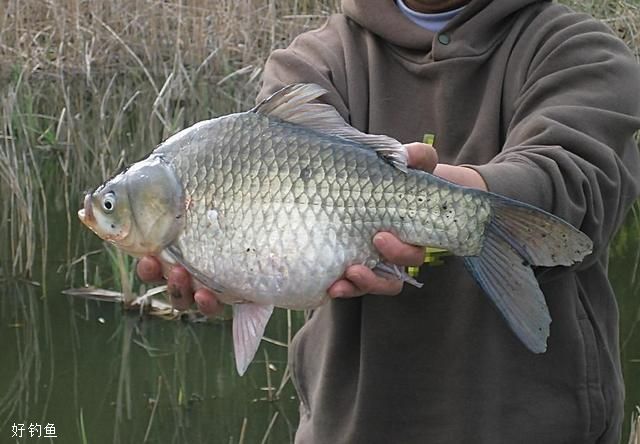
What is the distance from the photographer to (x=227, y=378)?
323 centimetres

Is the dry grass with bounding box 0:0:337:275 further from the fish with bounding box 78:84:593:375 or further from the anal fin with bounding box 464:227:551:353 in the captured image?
the anal fin with bounding box 464:227:551:353

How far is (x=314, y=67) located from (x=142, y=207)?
0.38m

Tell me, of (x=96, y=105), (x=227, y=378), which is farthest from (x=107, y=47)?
(x=227, y=378)

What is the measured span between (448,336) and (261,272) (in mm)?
334

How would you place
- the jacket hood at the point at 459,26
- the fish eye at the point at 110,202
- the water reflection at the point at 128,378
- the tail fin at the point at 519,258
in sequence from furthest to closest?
the water reflection at the point at 128,378 < the jacket hood at the point at 459,26 < the fish eye at the point at 110,202 < the tail fin at the point at 519,258

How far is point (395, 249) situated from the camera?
127 centimetres

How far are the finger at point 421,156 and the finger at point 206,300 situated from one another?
10.9 inches

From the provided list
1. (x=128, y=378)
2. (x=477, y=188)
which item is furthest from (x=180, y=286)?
(x=128, y=378)

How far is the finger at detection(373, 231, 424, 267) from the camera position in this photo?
1264 millimetres

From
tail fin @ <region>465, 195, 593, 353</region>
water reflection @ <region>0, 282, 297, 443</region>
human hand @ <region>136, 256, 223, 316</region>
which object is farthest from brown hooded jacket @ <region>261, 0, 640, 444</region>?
water reflection @ <region>0, 282, 297, 443</region>

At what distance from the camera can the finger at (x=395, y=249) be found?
1.26 meters

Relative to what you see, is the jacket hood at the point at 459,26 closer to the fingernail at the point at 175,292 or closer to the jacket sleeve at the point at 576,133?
the jacket sleeve at the point at 576,133

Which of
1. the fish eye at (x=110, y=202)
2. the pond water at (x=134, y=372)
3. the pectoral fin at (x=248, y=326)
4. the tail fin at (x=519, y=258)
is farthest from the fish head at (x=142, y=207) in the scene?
the pond water at (x=134, y=372)

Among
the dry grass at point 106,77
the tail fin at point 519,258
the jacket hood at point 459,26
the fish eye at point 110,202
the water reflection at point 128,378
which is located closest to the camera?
the tail fin at point 519,258
